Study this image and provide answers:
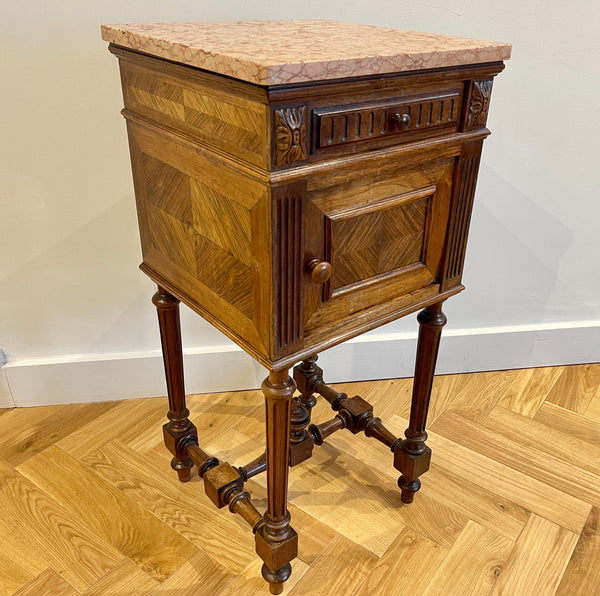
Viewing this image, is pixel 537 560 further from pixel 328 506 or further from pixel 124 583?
pixel 124 583

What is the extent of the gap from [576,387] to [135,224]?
1.27m

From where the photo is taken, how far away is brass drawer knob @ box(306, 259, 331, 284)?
830mm

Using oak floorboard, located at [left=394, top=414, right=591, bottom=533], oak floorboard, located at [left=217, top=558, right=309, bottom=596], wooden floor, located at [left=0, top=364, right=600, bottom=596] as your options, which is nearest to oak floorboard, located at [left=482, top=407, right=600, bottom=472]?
wooden floor, located at [left=0, top=364, right=600, bottom=596]

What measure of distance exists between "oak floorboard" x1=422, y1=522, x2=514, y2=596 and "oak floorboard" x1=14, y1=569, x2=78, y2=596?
2.18 ft

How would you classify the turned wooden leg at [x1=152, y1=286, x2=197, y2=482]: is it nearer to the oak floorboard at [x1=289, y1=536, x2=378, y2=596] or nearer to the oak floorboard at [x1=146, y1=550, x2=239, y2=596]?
the oak floorboard at [x1=146, y1=550, x2=239, y2=596]

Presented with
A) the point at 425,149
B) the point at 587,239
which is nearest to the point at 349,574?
the point at 425,149

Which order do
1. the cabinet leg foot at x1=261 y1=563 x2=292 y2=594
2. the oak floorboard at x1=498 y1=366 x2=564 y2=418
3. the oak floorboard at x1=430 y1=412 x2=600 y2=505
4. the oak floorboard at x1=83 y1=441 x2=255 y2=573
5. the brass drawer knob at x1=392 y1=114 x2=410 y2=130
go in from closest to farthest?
→ 1. the brass drawer knob at x1=392 y1=114 x2=410 y2=130
2. the cabinet leg foot at x1=261 y1=563 x2=292 y2=594
3. the oak floorboard at x1=83 y1=441 x2=255 y2=573
4. the oak floorboard at x1=430 y1=412 x2=600 y2=505
5. the oak floorboard at x1=498 y1=366 x2=564 y2=418

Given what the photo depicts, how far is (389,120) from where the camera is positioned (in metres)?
0.82

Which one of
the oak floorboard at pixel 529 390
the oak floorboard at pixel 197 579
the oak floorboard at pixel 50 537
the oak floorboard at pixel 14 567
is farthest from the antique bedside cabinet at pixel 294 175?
the oak floorboard at pixel 529 390

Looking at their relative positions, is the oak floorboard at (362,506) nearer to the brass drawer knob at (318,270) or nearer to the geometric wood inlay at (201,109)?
the brass drawer knob at (318,270)

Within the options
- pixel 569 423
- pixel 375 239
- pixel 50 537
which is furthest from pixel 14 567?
pixel 569 423

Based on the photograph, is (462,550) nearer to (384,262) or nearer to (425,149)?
(384,262)

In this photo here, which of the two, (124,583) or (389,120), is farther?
(124,583)

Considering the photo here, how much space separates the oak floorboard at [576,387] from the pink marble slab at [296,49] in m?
1.09
